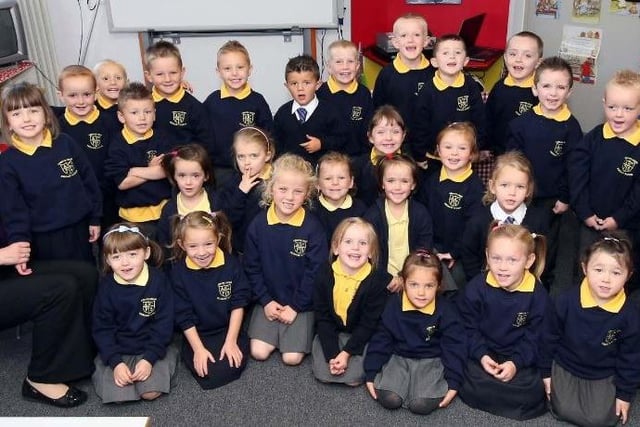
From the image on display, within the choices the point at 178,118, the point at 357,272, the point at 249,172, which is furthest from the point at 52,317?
the point at 178,118

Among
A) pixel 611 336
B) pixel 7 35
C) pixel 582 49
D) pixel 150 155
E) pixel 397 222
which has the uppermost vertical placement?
pixel 7 35

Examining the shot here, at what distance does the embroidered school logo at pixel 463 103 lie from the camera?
2.97 m

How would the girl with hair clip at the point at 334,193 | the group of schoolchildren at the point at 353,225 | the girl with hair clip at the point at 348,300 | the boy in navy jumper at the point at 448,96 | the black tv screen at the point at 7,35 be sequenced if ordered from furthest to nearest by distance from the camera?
the black tv screen at the point at 7,35 → the boy in navy jumper at the point at 448,96 → the girl with hair clip at the point at 334,193 → the girl with hair clip at the point at 348,300 → the group of schoolchildren at the point at 353,225

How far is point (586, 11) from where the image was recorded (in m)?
3.78

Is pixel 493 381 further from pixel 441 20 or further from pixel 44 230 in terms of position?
pixel 441 20

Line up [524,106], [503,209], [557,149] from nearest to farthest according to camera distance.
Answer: [503,209] < [557,149] < [524,106]

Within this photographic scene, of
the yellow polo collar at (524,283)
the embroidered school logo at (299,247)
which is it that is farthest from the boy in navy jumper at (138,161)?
the yellow polo collar at (524,283)

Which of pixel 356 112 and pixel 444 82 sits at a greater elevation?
pixel 444 82

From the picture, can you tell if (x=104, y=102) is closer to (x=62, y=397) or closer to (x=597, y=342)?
(x=62, y=397)

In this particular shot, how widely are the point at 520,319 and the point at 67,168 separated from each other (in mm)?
1719

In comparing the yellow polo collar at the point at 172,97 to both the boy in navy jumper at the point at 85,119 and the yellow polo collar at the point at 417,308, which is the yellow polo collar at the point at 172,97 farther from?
the yellow polo collar at the point at 417,308

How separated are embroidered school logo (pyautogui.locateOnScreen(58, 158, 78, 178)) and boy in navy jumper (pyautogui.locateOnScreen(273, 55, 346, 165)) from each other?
1.01m

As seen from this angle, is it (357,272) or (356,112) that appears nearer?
(357,272)

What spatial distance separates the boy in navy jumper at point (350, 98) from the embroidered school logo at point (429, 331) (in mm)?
1191
